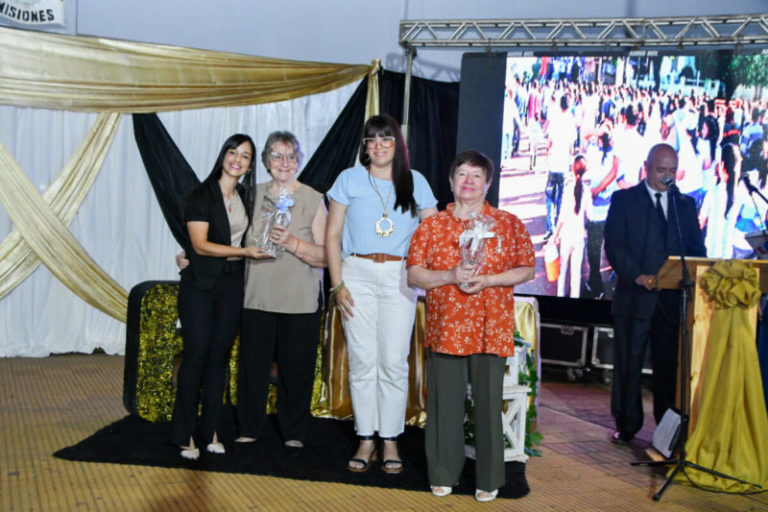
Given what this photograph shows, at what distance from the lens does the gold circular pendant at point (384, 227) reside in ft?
11.8

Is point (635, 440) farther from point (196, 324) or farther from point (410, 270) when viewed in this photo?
point (196, 324)

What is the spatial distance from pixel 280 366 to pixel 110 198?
3505mm

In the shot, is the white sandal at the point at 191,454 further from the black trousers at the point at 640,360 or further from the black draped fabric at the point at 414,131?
the black draped fabric at the point at 414,131

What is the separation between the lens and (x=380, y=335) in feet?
11.8

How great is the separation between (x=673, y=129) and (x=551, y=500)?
3979mm

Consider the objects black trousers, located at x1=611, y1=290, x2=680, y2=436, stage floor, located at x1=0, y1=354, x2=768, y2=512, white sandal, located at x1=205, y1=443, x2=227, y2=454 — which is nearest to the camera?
stage floor, located at x1=0, y1=354, x2=768, y2=512

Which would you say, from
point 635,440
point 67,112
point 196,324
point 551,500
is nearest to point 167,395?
point 196,324

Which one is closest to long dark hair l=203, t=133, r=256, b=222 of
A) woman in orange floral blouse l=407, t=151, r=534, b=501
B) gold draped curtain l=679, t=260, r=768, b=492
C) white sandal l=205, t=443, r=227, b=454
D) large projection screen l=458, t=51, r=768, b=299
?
woman in orange floral blouse l=407, t=151, r=534, b=501

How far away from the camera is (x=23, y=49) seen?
605cm

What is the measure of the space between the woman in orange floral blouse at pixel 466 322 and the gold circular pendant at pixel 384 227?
0.98 feet

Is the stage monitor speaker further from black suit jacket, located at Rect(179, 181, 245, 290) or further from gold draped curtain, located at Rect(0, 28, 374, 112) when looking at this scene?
gold draped curtain, located at Rect(0, 28, 374, 112)

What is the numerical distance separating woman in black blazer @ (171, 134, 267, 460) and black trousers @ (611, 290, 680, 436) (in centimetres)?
219

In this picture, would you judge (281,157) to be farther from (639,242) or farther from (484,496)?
(639,242)

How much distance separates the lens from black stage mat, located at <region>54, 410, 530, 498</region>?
3.51 meters
